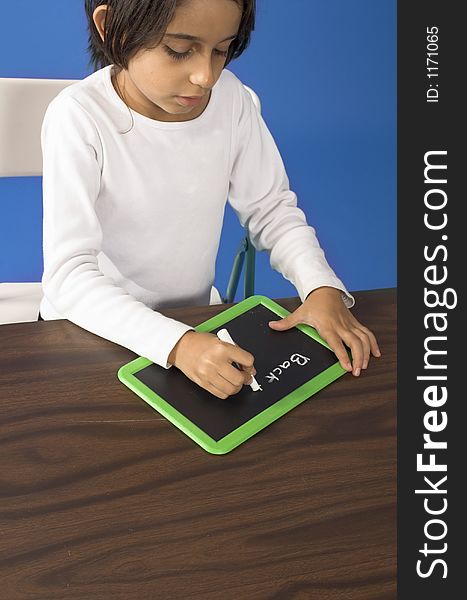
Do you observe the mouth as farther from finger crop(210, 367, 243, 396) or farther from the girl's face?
finger crop(210, 367, 243, 396)

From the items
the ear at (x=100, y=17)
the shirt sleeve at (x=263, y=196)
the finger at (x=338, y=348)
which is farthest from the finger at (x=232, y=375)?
the ear at (x=100, y=17)

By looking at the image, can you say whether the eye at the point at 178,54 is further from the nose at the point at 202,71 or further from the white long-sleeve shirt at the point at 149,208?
the white long-sleeve shirt at the point at 149,208

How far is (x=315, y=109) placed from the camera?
9.55 ft

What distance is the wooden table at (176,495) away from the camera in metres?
0.72

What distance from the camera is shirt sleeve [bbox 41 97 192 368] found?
39.6 inches

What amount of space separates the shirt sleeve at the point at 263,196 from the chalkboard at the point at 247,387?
17 centimetres

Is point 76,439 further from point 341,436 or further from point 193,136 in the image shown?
point 193,136

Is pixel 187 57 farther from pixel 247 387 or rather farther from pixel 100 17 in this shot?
pixel 247 387

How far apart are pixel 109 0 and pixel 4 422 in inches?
21.0

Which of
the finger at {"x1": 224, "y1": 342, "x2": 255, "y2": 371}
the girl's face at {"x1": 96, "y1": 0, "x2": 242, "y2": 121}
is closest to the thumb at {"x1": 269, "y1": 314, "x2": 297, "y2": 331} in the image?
the finger at {"x1": 224, "y1": 342, "x2": 255, "y2": 371}

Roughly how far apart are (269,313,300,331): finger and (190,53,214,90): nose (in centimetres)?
30

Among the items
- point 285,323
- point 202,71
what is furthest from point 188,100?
point 285,323

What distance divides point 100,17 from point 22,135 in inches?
14.9

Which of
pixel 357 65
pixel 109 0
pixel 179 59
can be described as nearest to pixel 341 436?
pixel 179 59
